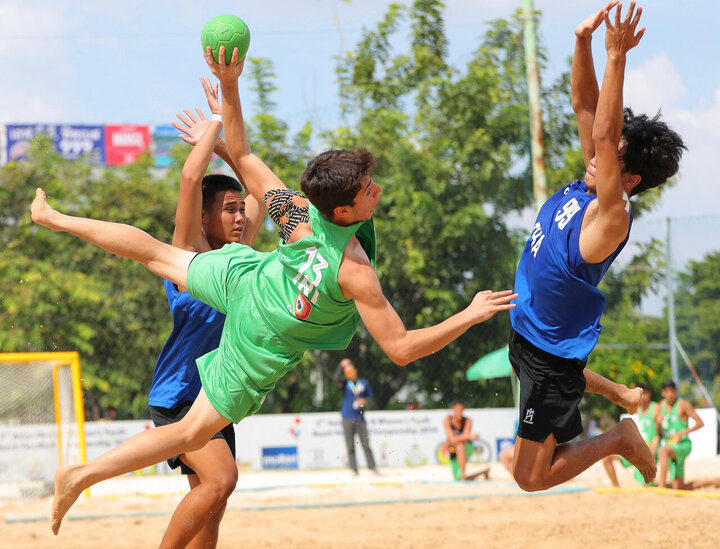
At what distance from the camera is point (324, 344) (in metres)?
3.62

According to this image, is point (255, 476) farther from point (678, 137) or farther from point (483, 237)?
point (678, 137)

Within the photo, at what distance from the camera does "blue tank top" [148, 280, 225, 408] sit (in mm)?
4238

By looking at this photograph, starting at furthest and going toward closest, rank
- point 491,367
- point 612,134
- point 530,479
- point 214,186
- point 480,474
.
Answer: point 491,367
point 480,474
point 214,186
point 530,479
point 612,134

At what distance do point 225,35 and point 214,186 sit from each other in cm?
81


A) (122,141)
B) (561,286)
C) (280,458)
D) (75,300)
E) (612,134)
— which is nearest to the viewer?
(612,134)

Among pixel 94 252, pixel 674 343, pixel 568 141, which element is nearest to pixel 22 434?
pixel 94 252

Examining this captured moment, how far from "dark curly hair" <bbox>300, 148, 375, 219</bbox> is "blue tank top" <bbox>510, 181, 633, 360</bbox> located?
1.07 m

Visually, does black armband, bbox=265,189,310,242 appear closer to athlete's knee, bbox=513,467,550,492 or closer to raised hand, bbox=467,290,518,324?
Result: raised hand, bbox=467,290,518,324

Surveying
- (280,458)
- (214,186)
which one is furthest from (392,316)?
(280,458)

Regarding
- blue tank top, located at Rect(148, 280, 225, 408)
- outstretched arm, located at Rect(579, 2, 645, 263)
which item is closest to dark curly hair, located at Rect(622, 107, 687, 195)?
outstretched arm, located at Rect(579, 2, 645, 263)

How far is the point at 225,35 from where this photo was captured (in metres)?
4.10

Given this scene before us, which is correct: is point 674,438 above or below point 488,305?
below

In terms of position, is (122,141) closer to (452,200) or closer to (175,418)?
(452,200)

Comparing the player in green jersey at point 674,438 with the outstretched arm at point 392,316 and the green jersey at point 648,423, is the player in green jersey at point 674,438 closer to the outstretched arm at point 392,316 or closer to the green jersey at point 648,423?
the green jersey at point 648,423
